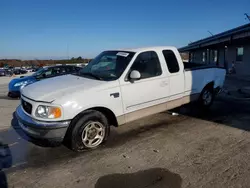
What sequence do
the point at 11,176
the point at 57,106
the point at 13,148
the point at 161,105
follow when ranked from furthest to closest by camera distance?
the point at 161,105 → the point at 13,148 → the point at 57,106 → the point at 11,176

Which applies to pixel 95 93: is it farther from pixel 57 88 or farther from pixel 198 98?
pixel 198 98

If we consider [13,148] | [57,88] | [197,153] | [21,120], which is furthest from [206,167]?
[13,148]

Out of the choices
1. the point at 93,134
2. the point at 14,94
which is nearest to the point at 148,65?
the point at 93,134

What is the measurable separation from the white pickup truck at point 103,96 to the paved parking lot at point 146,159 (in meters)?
0.44

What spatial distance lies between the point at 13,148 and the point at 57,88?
158 centimetres

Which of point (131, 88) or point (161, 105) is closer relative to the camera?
point (131, 88)

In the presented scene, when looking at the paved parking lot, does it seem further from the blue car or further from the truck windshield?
the blue car

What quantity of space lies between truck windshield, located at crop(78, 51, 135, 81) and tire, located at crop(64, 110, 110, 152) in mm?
838

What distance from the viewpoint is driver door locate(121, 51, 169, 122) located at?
4.45m

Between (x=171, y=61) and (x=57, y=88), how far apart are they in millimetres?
2856

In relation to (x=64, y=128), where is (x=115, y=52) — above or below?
above

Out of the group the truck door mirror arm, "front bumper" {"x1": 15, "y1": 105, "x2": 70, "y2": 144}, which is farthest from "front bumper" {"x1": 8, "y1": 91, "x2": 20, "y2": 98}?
the truck door mirror arm

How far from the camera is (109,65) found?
16.2ft

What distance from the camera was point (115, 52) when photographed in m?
5.18
